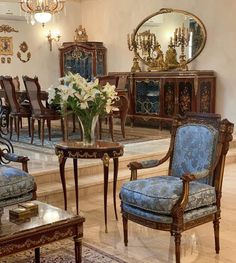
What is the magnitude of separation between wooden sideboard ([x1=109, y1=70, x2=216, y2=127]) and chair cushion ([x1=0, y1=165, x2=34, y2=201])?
4.60 meters

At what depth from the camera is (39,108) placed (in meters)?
6.73

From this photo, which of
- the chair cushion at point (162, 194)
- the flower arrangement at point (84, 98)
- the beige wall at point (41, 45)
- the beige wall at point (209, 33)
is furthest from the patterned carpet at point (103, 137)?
the chair cushion at point (162, 194)

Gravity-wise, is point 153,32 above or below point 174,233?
above

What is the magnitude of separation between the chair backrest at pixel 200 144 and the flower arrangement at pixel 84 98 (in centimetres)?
64

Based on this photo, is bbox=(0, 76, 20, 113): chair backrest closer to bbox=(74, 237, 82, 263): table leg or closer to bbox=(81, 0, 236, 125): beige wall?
bbox=(81, 0, 236, 125): beige wall

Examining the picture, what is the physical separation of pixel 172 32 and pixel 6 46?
339cm

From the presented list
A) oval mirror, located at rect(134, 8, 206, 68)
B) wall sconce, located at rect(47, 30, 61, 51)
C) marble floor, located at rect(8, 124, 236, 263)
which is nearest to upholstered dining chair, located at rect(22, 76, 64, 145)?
marble floor, located at rect(8, 124, 236, 263)

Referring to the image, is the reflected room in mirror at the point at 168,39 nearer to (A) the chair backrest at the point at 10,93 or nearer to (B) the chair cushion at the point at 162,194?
(A) the chair backrest at the point at 10,93

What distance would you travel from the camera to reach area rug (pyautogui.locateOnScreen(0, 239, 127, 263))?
3.31 meters

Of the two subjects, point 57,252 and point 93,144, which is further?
point 93,144

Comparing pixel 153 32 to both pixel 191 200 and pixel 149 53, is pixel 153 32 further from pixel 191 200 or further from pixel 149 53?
pixel 191 200

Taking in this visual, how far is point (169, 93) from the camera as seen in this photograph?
26.9 feet

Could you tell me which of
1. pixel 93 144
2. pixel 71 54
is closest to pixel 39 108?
pixel 93 144

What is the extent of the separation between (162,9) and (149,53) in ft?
2.76
